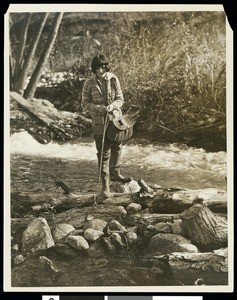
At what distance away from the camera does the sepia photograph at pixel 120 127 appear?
3.05 m

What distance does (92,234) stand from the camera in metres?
3.02

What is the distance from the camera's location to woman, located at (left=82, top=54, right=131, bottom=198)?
10.1ft

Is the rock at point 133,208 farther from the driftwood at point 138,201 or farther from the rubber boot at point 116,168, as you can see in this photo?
the rubber boot at point 116,168

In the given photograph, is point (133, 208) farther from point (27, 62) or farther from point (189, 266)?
point (27, 62)

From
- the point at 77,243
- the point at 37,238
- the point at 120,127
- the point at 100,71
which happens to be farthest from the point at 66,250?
the point at 100,71

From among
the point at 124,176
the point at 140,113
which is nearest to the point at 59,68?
the point at 140,113

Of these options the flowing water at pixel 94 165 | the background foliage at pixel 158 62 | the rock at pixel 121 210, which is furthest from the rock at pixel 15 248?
the background foliage at pixel 158 62

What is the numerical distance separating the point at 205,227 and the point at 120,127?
0.77 m

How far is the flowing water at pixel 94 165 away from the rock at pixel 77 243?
288 millimetres

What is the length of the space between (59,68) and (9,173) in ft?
2.27

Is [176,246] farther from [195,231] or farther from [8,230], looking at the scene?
[8,230]

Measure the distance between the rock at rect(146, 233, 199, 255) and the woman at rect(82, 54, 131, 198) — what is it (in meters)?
0.38

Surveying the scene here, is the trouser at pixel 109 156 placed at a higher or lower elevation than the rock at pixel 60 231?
higher

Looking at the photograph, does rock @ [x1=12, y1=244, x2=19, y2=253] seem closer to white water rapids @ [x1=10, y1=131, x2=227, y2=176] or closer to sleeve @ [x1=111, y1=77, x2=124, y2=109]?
white water rapids @ [x1=10, y1=131, x2=227, y2=176]
